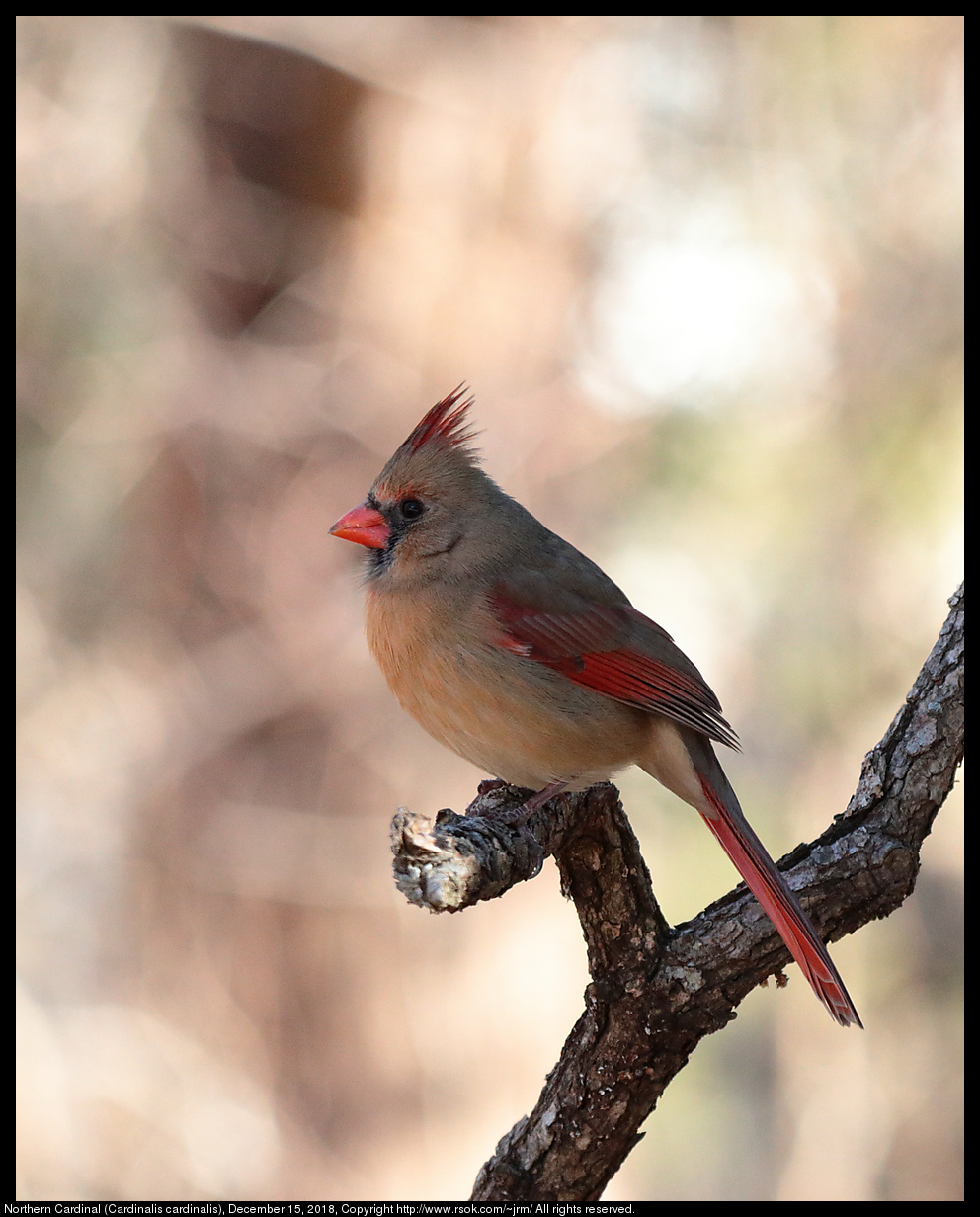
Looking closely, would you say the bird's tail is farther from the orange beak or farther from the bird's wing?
the orange beak

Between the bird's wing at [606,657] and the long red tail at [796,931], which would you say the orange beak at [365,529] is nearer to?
the bird's wing at [606,657]

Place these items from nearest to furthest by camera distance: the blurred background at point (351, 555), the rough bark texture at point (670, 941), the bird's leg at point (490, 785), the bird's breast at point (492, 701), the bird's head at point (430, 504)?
1. the rough bark texture at point (670, 941)
2. the bird's breast at point (492, 701)
3. the bird's head at point (430, 504)
4. the bird's leg at point (490, 785)
5. the blurred background at point (351, 555)

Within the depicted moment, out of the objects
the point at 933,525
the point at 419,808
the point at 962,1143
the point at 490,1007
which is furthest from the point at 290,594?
the point at 962,1143

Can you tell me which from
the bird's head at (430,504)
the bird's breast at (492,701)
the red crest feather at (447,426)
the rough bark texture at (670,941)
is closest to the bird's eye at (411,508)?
the bird's head at (430,504)

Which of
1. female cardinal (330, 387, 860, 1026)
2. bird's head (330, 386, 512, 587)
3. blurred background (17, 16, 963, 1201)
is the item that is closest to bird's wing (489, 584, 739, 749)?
female cardinal (330, 387, 860, 1026)

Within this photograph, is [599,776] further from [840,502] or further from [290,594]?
[840,502]

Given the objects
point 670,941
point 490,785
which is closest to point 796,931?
point 670,941

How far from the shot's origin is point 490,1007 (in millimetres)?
4129

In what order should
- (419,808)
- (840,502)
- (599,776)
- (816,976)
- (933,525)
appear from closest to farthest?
1. (816,976)
2. (599,776)
3. (419,808)
4. (933,525)
5. (840,502)

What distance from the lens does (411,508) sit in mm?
2561

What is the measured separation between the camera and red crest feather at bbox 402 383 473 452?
251 cm

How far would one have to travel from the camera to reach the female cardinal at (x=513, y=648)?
7.45ft

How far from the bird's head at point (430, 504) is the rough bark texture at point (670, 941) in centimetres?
66

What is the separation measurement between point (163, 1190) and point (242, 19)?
394cm
